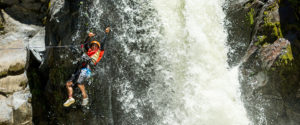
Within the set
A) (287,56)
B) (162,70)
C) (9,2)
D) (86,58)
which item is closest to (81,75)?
(86,58)

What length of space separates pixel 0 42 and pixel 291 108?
9.84m

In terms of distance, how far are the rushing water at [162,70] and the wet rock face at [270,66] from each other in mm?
467

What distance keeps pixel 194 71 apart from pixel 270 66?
91.4 inches

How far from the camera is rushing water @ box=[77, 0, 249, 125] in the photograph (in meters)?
7.87

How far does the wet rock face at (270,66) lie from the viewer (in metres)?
7.08

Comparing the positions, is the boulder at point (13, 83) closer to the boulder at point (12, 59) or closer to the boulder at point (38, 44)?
the boulder at point (12, 59)

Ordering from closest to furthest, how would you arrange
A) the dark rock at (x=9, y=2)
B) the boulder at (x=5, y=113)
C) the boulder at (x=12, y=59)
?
the boulder at (x=5, y=113) → the boulder at (x=12, y=59) → the dark rock at (x=9, y=2)

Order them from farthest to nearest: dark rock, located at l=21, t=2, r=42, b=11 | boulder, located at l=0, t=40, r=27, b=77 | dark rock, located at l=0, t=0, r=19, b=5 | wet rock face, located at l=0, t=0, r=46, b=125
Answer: dark rock, located at l=21, t=2, r=42, b=11 < dark rock, located at l=0, t=0, r=19, b=5 < boulder, located at l=0, t=40, r=27, b=77 < wet rock face, located at l=0, t=0, r=46, b=125

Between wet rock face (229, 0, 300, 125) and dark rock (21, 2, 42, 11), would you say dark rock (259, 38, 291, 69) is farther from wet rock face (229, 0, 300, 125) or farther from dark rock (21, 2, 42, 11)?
dark rock (21, 2, 42, 11)

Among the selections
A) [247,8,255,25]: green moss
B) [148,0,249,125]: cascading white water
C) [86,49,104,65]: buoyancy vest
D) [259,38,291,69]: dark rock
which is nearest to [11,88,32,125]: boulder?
[86,49,104,65]: buoyancy vest

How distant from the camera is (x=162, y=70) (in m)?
8.12

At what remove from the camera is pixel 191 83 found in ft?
26.4

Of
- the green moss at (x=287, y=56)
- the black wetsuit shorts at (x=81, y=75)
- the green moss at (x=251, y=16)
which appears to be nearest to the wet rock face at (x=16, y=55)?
the black wetsuit shorts at (x=81, y=75)

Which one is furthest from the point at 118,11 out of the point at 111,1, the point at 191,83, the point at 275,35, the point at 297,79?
the point at 297,79
